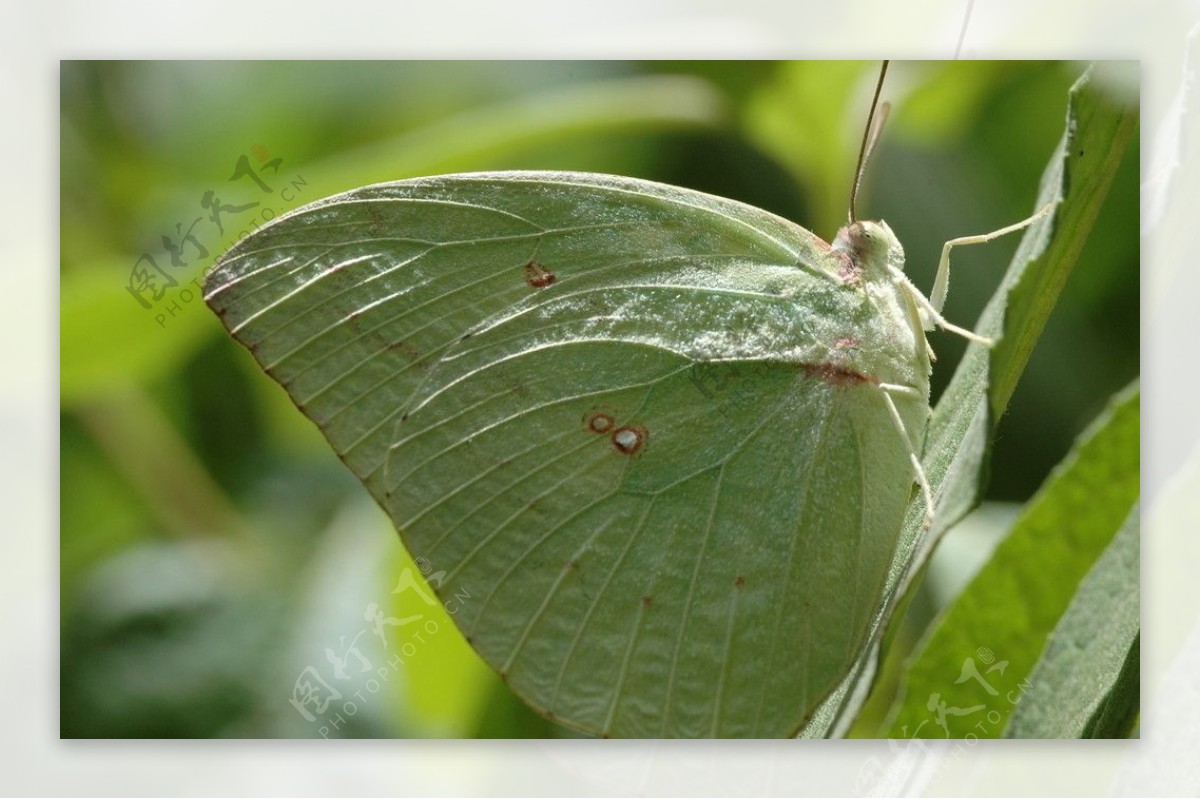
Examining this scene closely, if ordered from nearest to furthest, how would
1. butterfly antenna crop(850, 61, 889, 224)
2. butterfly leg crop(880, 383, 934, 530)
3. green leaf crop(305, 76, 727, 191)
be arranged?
1. butterfly leg crop(880, 383, 934, 530)
2. butterfly antenna crop(850, 61, 889, 224)
3. green leaf crop(305, 76, 727, 191)

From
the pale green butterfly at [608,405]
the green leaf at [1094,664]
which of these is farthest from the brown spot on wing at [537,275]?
the green leaf at [1094,664]

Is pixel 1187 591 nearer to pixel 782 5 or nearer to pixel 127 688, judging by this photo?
pixel 782 5

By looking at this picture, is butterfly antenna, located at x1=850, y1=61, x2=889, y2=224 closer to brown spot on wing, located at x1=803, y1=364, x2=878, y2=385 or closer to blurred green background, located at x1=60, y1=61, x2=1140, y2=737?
blurred green background, located at x1=60, y1=61, x2=1140, y2=737

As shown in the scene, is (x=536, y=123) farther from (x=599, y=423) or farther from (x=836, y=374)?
(x=836, y=374)

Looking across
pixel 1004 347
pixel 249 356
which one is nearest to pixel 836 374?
pixel 1004 347

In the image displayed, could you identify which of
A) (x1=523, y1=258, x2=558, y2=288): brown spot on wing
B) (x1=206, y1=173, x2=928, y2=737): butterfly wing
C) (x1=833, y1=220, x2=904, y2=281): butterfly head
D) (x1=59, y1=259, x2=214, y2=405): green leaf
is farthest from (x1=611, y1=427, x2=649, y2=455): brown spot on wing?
(x1=59, y1=259, x2=214, y2=405): green leaf

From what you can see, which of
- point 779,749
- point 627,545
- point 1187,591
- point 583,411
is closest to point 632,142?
point 583,411
